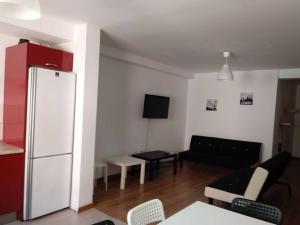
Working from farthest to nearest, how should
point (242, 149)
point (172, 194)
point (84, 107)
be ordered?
1. point (242, 149)
2. point (172, 194)
3. point (84, 107)

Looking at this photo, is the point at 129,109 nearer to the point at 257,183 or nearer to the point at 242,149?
the point at 242,149

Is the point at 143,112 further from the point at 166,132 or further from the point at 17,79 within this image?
the point at 17,79

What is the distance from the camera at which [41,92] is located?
2793mm

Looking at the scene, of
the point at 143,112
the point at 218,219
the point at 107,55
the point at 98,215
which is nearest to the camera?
the point at 218,219

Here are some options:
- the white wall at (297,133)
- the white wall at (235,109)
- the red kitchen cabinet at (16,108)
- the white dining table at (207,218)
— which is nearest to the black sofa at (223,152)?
the white wall at (235,109)

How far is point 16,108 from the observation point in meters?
2.89

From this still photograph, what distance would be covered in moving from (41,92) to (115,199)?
6.13ft

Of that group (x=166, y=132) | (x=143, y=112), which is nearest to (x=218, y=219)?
(x=143, y=112)

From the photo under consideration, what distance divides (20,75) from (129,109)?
2.43 metres

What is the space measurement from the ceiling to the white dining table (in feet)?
5.88

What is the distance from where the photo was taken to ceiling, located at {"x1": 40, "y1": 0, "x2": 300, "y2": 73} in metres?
2.38

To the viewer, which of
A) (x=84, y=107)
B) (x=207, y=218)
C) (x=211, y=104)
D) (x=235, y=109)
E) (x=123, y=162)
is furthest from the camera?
(x=211, y=104)

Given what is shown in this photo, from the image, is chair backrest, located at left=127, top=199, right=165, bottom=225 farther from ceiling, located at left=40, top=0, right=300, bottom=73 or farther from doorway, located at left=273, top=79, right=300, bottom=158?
doorway, located at left=273, top=79, right=300, bottom=158

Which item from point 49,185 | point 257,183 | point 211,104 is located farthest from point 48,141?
point 211,104
